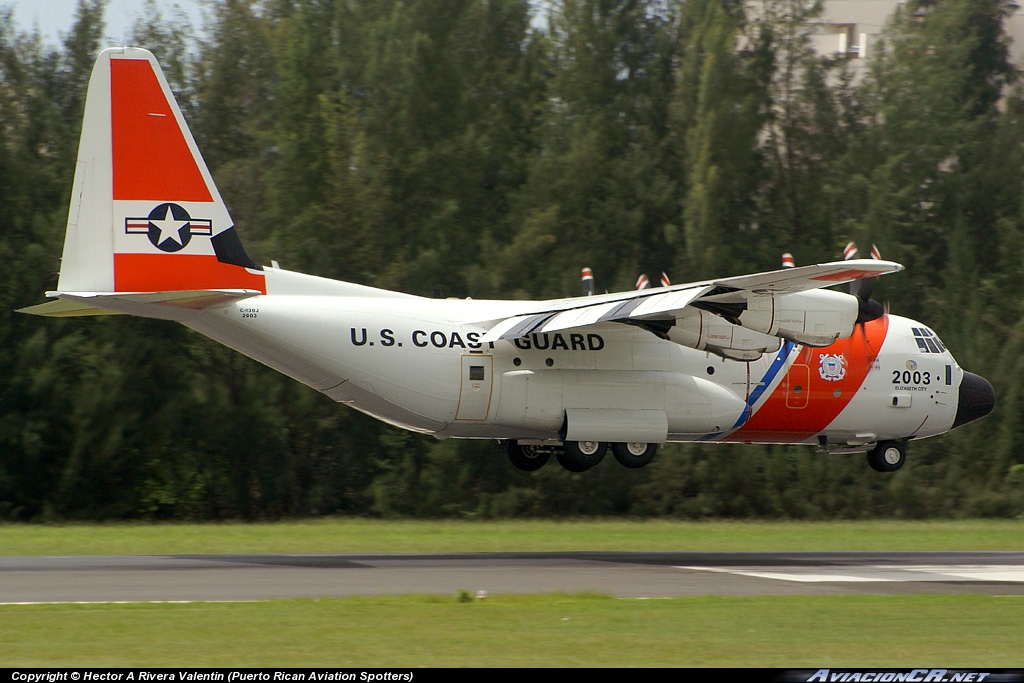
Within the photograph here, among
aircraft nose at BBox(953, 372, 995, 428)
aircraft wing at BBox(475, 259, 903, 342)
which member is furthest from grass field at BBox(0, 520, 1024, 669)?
aircraft nose at BBox(953, 372, 995, 428)

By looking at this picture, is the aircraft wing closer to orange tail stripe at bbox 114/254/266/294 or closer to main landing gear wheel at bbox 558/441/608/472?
main landing gear wheel at bbox 558/441/608/472

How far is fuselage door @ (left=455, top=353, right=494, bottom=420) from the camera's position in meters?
19.6

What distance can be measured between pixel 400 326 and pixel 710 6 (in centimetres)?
1906

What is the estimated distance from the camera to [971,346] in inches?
1252

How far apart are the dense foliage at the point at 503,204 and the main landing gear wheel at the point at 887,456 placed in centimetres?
693

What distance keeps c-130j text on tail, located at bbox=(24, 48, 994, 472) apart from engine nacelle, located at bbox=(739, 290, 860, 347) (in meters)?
0.03

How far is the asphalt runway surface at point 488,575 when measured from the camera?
14.0 meters

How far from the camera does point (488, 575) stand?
16.0m

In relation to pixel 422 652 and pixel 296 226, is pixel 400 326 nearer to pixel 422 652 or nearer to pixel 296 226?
pixel 422 652

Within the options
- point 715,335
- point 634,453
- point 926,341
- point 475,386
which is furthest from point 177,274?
point 926,341

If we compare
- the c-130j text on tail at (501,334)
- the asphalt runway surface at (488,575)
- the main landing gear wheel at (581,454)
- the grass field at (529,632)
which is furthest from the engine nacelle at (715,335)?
the grass field at (529,632)

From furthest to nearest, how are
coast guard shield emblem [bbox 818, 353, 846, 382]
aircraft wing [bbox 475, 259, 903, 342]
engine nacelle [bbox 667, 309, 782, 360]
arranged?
coast guard shield emblem [bbox 818, 353, 846, 382], engine nacelle [bbox 667, 309, 782, 360], aircraft wing [bbox 475, 259, 903, 342]

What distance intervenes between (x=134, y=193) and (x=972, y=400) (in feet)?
48.7
